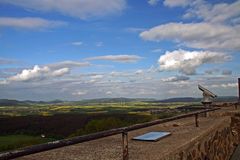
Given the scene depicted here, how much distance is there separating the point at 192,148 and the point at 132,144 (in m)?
1.06

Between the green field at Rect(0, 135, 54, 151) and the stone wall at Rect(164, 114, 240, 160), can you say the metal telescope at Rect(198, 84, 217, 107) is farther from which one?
the green field at Rect(0, 135, 54, 151)

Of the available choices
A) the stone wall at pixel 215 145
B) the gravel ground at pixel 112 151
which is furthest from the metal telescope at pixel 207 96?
the gravel ground at pixel 112 151

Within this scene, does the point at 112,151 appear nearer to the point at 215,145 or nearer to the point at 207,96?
the point at 215,145

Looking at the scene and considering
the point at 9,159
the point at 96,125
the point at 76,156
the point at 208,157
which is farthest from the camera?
the point at 96,125

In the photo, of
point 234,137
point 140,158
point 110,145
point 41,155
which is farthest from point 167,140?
point 234,137

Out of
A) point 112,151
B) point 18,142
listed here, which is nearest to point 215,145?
point 112,151

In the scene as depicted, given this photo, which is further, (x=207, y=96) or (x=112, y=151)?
(x=207, y=96)

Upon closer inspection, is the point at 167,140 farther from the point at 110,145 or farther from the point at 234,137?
the point at 234,137

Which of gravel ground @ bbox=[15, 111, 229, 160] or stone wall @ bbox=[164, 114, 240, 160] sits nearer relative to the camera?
gravel ground @ bbox=[15, 111, 229, 160]

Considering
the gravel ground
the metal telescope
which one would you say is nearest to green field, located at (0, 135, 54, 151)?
the metal telescope

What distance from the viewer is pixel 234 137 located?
11031 mm

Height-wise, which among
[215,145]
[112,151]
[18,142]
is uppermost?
[112,151]

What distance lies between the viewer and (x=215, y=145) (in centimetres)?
776

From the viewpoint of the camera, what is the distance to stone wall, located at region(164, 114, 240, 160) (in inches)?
214
